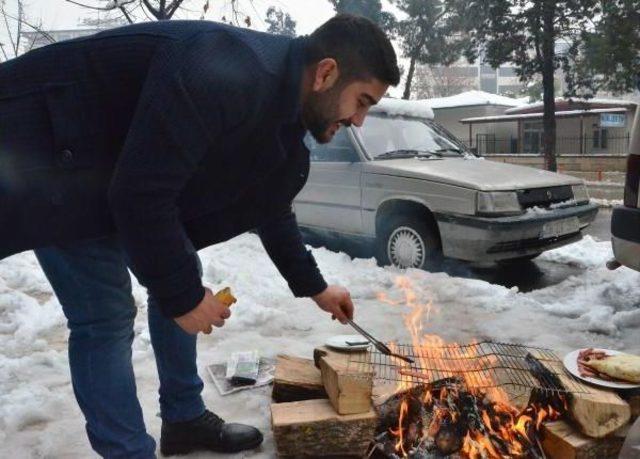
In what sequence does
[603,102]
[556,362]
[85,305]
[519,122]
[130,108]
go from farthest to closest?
[519,122] → [603,102] → [556,362] → [85,305] → [130,108]

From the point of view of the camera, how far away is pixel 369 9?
22594 millimetres

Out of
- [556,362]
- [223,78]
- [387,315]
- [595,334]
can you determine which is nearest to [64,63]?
[223,78]

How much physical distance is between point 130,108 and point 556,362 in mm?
2195

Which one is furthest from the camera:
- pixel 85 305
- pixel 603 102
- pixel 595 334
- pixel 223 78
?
pixel 603 102

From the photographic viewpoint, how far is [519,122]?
28.7 meters

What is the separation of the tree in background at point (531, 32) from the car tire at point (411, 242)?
1343 centimetres

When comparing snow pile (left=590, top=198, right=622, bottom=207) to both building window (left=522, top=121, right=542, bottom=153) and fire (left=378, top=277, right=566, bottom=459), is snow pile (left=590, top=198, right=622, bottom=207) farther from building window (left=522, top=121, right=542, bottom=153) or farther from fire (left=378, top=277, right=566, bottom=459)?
building window (left=522, top=121, right=542, bottom=153)

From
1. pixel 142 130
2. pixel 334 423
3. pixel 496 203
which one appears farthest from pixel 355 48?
pixel 496 203

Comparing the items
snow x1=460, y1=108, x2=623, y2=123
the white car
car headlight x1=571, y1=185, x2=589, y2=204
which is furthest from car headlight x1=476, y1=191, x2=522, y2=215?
snow x1=460, y1=108, x2=623, y2=123

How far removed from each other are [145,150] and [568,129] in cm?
2970

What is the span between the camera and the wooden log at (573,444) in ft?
7.05

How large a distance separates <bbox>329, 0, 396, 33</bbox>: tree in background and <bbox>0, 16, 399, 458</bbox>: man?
21.1 metres

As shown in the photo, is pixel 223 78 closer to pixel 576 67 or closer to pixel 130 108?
pixel 130 108

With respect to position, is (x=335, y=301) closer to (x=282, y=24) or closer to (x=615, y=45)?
(x=615, y=45)
